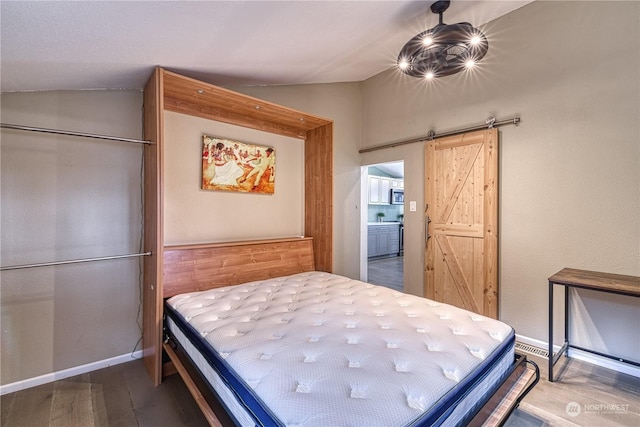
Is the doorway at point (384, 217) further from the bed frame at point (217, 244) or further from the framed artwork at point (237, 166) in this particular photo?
the framed artwork at point (237, 166)

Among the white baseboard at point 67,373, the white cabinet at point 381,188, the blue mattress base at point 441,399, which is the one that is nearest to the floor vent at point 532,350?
the blue mattress base at point 441,399

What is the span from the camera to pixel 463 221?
3.18 metres

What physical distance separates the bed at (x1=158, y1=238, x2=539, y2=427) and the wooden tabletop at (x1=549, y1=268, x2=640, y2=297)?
86 cm

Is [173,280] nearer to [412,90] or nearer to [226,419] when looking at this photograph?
[226,419]

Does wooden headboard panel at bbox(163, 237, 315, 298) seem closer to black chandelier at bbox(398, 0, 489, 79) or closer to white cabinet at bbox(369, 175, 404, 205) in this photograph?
black chandelier at bbox(398, 0, 489, 79)

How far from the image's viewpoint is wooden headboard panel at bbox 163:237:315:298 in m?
2.34

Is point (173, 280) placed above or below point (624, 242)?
below

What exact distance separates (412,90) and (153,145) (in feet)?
10.4

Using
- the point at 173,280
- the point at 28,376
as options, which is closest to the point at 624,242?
the point at 173,280

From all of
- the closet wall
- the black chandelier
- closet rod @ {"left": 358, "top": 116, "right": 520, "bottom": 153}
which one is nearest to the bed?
the closet wall

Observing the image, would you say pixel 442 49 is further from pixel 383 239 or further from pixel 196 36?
pixel 383 239

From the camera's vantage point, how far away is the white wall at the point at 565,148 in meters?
2.26

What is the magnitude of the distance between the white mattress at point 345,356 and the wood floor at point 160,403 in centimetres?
46

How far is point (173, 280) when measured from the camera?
2.32 m
